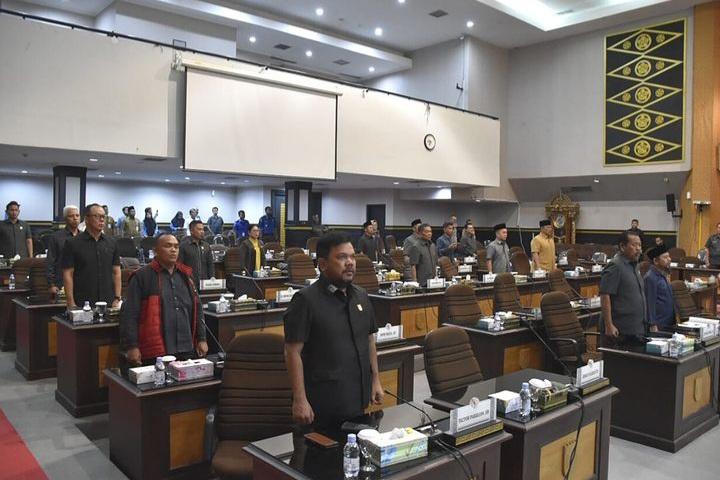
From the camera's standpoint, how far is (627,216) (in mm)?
15648

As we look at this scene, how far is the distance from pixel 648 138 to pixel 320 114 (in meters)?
8.80

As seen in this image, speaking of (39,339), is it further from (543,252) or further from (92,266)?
(543,252)

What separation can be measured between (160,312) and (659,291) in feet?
14.4

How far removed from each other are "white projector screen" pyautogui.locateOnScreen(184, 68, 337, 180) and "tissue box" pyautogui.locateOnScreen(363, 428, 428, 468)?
837 cm

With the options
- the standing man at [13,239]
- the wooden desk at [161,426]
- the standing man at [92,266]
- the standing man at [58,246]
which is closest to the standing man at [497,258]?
the standing man at [92,266]

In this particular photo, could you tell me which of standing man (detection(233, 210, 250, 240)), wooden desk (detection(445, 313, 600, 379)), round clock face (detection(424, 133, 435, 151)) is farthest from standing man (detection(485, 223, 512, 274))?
standing man (detection(233, 210, 250, 240))

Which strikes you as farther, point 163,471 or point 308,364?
point 163,471

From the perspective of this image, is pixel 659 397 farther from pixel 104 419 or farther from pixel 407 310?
pixel 104 419

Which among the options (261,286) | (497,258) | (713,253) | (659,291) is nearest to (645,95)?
(713,253)

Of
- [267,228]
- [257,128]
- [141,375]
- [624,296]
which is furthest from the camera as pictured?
[267,228]

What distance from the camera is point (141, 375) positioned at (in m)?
3.14

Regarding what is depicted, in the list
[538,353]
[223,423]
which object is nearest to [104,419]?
[223,423]

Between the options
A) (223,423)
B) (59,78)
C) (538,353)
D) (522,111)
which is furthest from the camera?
(522,111)

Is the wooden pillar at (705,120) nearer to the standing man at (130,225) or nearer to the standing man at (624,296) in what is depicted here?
the standing man at (624,296)
